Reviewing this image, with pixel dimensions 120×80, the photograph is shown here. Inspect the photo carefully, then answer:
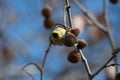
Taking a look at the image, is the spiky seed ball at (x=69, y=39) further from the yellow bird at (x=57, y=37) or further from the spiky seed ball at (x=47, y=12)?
the spiky seed ball at (x=47, y=12)

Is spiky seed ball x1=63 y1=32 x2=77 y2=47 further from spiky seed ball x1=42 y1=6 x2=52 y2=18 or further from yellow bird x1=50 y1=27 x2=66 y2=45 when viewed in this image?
spiky seed ball x1=42 y1=6 x2=52 y2=18

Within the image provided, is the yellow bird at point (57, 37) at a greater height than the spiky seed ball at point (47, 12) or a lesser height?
greater

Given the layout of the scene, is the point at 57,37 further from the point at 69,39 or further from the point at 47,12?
the point at 47,12

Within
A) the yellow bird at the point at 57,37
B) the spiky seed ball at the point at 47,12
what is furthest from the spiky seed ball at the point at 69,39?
the spiky seed ball at the point at 47,12

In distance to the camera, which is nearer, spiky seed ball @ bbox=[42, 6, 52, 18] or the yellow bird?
the yellow bird

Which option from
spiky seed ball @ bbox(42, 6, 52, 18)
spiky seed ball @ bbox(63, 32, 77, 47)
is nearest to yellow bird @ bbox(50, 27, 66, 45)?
spiky seed ball @ bbox(63, 32, 77, 47)

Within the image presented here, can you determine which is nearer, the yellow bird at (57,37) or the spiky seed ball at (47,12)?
the yellow bird at (57,37)

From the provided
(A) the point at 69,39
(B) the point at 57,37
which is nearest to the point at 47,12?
(B) the point at 57,37

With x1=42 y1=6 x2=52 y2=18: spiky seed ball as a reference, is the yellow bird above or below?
above

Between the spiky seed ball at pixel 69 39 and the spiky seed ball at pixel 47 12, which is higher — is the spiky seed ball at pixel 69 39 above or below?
above

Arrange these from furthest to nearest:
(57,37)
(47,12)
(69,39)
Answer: (47,12), (57,37), (69,39)
